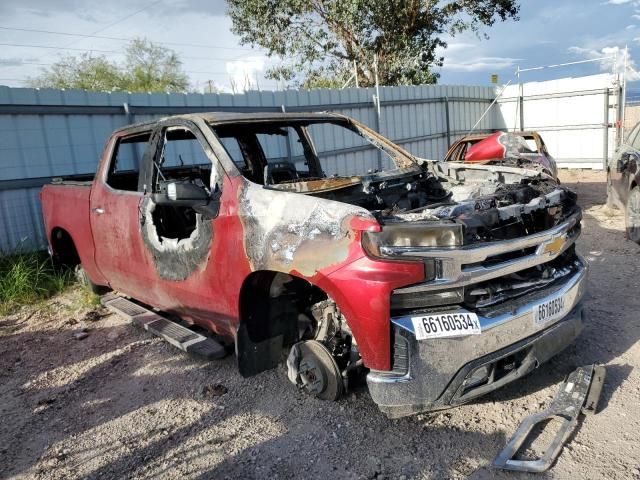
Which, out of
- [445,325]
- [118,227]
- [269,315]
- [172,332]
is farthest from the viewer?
[118,227]

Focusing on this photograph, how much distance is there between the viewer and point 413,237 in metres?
2.47

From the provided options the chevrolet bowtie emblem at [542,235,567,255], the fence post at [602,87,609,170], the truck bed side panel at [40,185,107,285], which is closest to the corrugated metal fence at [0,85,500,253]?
the truck bed side panel at [40,185,107,285]

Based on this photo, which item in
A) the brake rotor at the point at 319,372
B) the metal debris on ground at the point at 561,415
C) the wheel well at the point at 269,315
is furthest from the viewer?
the wheel well at the point at 269,315

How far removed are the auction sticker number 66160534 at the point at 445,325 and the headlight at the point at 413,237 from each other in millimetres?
340

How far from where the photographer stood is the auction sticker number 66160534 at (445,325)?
245cm

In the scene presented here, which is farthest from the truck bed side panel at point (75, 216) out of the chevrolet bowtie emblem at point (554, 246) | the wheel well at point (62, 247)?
the chevrolet bowtie emblem at point (554, 246)

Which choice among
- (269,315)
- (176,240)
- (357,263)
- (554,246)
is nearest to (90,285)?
(176,240)

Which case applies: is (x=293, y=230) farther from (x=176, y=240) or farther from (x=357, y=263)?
(x=176, y=240)

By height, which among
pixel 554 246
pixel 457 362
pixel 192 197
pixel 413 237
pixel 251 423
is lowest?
pixel 251 423

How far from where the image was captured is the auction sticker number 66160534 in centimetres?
245

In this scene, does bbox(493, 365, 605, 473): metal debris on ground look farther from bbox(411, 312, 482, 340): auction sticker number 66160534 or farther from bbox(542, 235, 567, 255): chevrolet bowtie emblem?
bbox(542, 235, 567, 255): chevrolet bowtie emblem

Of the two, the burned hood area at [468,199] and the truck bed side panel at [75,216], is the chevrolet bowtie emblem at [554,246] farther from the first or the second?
the truck bed side panel at [75,216]

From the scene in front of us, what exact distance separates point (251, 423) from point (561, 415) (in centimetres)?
171

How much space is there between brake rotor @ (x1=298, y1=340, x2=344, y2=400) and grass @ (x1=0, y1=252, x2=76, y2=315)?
3822 millimetres
